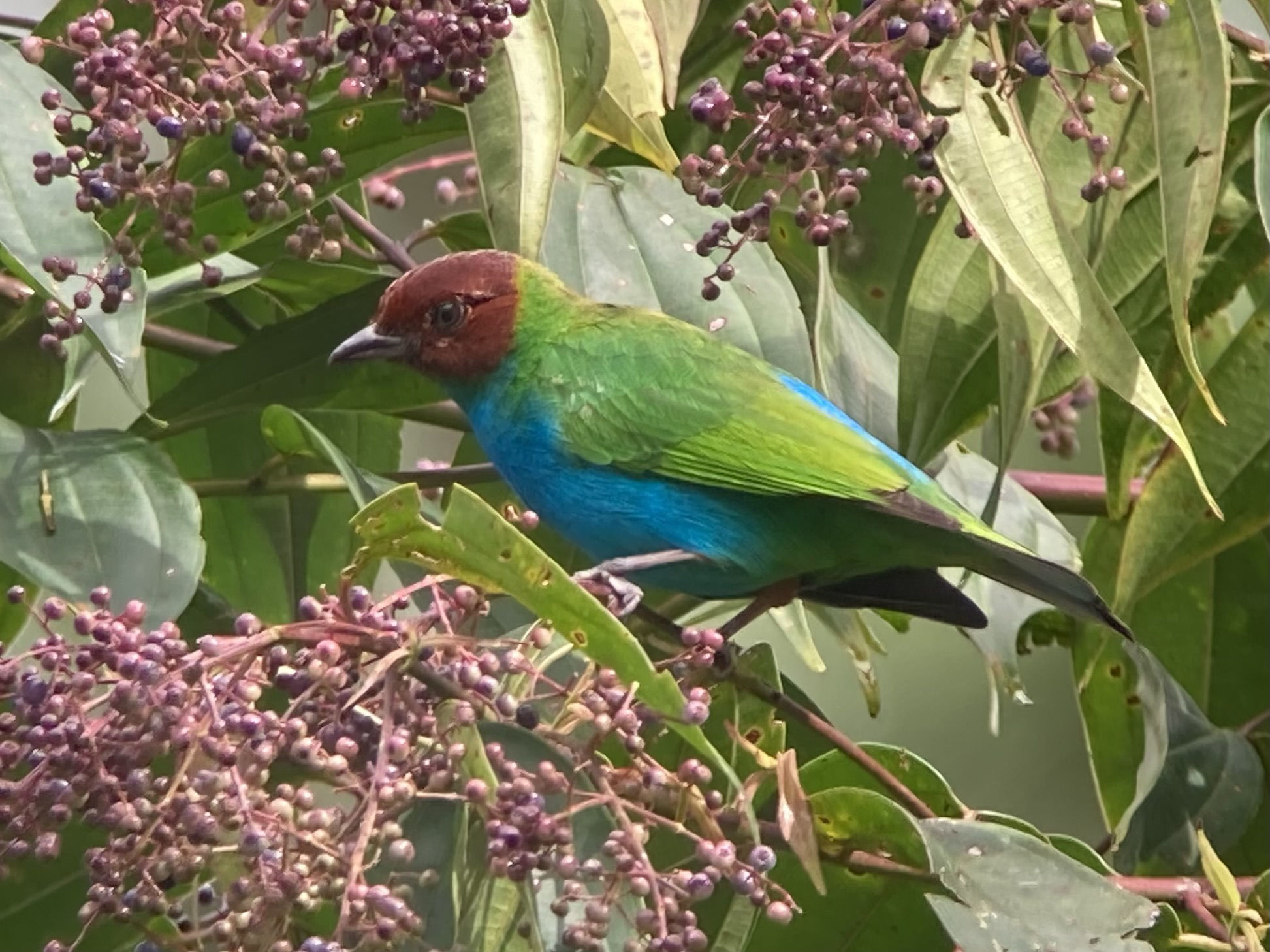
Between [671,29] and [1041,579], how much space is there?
0.74 meters

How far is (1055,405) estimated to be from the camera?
2.78 m

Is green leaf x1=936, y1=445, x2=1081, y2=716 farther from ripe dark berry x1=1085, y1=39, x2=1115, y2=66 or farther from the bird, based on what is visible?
ripe dark berry x1=1085, y1=39, x2=1115, y2=66

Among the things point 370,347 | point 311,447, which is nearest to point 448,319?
point 370,347

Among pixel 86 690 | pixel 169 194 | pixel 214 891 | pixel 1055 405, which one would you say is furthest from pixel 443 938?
pixel 1055 405

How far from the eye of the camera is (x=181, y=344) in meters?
2.29

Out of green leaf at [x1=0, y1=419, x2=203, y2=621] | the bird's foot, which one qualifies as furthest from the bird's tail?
green leaf at [x1=0, y1=419, x2=203, y2=621]

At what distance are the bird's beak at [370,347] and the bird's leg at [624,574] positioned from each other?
376mm

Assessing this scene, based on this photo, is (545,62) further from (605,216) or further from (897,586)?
(897,586)

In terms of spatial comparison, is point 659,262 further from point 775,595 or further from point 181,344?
point 181,344

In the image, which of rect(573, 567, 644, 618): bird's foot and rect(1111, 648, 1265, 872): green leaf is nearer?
rect(573, 567, 644, 618): bird's foot

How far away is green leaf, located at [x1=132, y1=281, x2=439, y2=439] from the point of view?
7.07 ft

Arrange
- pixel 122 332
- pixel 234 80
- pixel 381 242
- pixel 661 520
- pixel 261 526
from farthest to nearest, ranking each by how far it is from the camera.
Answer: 1. pixel 261 526
2. pixel 381 242
3. pixel 661 520
4. pixel 122 332
5. pixel 234 80

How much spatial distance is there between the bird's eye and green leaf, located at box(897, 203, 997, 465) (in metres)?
0.60

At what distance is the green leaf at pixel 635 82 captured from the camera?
5.99 feet
